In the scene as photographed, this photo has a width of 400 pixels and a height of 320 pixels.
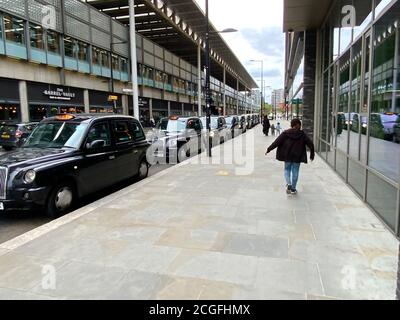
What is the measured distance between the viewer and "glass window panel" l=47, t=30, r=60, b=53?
90.2 feet

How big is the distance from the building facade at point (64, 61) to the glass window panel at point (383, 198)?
967 inches

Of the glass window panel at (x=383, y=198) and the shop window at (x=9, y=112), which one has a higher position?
the shop window at (x=9, y=112)

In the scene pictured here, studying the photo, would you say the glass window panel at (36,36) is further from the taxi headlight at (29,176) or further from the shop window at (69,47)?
the taxi headlight at (29,176)

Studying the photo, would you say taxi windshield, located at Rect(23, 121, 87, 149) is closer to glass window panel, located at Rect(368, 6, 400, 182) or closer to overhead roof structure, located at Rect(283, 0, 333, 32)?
glass window panel, located at Rect(368, 6, 400, 182)

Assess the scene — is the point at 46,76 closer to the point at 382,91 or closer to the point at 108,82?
the point at 108,82

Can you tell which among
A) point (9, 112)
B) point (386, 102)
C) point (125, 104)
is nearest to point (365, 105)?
point (386, 102)

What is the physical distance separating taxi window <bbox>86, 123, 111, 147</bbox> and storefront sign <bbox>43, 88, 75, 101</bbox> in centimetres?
2293

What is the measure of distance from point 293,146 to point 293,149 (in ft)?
0.20

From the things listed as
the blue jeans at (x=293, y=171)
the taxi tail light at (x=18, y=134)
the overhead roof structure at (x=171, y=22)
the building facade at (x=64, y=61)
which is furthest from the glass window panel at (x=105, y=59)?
the blue jeans at (x=293, y=171)

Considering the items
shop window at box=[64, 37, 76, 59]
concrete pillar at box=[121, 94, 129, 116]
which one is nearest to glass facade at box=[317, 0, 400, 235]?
shop window at box=[64, 37, 76, 59]

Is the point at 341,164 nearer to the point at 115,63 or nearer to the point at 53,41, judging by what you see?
the point at 53,41

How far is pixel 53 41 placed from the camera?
92.0 ft

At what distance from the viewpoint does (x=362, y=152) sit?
670 centimetres

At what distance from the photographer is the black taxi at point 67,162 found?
18.2 feet
